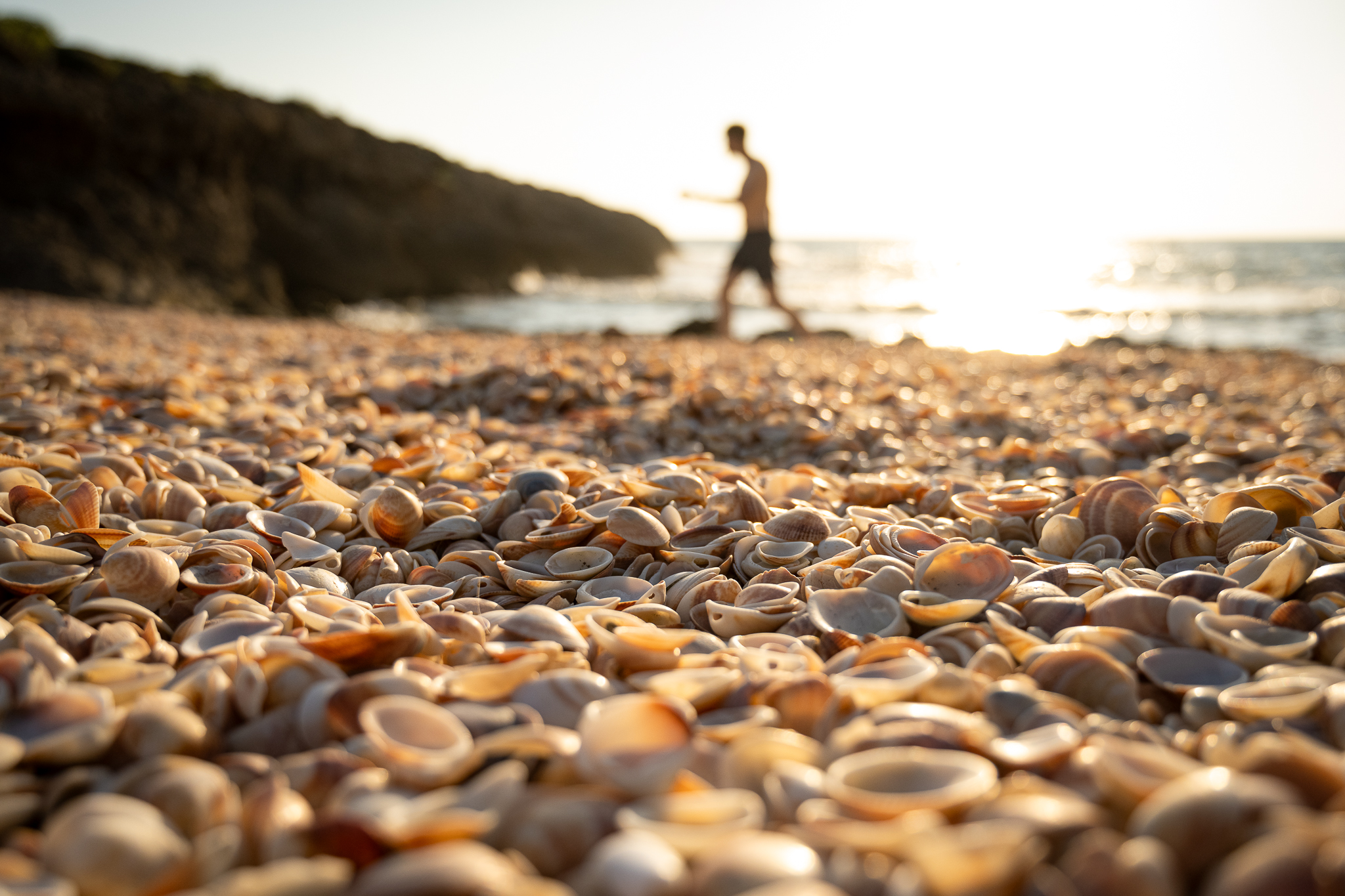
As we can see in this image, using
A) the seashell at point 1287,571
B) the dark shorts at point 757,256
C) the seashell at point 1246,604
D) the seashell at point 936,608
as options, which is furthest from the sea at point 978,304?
the seashell at point 936,608

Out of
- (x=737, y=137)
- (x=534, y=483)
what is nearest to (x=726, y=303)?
(x=737, y=137)

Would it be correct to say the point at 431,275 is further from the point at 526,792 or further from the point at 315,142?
the point at 526,792

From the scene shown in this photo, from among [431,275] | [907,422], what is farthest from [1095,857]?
[431,275]

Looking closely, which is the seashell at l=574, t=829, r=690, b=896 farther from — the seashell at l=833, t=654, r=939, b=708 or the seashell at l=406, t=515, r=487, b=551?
the seashell at l=406, t=515, r=487, b=551

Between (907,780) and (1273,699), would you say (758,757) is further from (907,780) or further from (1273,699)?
(1273,699)

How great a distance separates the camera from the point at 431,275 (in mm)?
19531

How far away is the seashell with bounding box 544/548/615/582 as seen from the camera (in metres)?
1.62

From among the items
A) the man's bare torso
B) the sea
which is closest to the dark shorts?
the man's bare torso

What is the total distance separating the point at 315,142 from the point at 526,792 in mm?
18941

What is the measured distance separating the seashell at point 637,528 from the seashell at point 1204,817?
105cm

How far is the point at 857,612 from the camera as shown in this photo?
1.34 metres

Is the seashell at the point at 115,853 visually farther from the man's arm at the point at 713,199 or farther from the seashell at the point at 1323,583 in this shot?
the man's arm at the point at 713,199

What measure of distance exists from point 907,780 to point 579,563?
3.19 ft

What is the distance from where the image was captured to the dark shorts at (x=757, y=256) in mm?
7660
